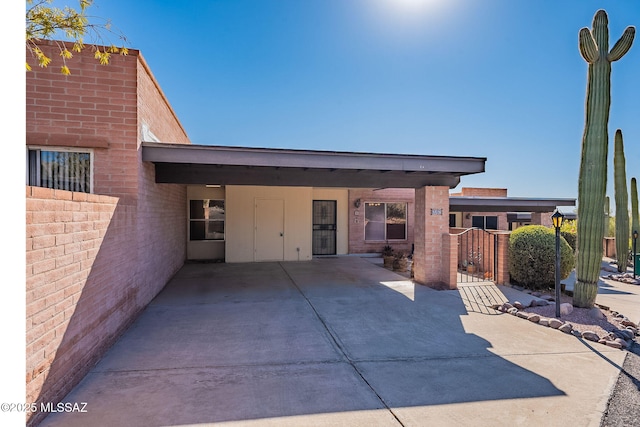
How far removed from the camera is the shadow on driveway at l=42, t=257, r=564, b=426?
9.80 ft

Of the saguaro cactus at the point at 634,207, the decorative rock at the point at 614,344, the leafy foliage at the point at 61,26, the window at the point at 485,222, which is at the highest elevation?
the leafy foliage at the point at 61,26

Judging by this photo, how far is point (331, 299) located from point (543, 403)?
4361 mm

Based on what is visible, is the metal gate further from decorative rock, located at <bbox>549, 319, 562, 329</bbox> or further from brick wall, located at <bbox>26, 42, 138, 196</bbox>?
brick wall, located at <bbox>26, 42, 138, 196</bbox>

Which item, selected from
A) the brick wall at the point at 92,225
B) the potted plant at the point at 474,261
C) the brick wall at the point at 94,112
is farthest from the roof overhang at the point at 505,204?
the brick wall at the point at 94,112

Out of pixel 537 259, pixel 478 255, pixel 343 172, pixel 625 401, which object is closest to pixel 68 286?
pixel 625 401

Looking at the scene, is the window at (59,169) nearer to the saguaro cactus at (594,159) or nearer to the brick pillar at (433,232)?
the brick pillar at (433,232)

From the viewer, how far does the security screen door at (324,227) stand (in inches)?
565

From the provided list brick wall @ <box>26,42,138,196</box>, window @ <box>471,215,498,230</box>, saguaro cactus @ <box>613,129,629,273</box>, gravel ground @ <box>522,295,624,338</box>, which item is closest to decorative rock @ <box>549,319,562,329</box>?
gravel ground @ <box>522,295,624,338</box>

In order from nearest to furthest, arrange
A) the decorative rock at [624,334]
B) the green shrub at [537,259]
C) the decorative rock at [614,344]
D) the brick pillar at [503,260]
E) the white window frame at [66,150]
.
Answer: the decorative rock at [614,344] < the decorative rock at [624,334] < the white window frame at [66,150] < the green shrub at [537,259] < the brick pillar at [503,260]

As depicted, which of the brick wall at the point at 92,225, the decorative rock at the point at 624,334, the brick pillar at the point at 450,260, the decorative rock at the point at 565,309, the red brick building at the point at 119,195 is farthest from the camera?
the brick pillar at the point at 450,260

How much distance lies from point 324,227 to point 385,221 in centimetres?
279

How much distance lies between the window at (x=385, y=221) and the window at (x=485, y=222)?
459 centimetres
